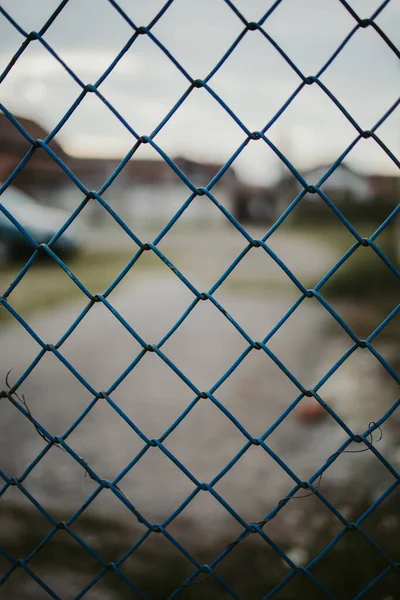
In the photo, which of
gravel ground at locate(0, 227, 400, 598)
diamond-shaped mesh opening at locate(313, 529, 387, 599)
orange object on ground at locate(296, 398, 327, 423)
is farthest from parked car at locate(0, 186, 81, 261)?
diamond-shaped mesh opening at locate(313, 529, 387, 599)

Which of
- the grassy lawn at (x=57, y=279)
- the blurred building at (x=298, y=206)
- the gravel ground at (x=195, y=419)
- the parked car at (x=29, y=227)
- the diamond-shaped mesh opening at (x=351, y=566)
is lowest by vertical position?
the diamond-shaped mesh opening at (x=351, y=566)

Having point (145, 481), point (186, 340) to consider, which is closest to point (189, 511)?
point (145, 481)

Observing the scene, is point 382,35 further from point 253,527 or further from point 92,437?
point 92,437

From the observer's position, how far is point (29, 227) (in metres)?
8.22

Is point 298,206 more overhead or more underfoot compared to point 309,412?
more overhead

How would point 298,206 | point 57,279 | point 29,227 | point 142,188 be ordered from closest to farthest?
1. point 57,279
2. point 29,227
3. point 298,206
4. point 142,188

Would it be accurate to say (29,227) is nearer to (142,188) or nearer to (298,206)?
(298,206)

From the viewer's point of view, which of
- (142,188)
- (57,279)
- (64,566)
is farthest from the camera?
(142,188)

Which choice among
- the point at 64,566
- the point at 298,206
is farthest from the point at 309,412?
the point at 298,206

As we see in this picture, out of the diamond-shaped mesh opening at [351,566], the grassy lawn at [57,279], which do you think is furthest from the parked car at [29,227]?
the diamond-shaped mesh opening at [351,566]

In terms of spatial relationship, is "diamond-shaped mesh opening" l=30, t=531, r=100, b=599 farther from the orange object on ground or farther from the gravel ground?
the orange object on ground

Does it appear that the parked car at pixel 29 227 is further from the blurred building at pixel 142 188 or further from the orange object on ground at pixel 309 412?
the orange object on ground at pixel 309 412

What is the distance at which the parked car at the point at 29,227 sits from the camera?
301 inches

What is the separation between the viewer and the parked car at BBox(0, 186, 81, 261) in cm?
764
